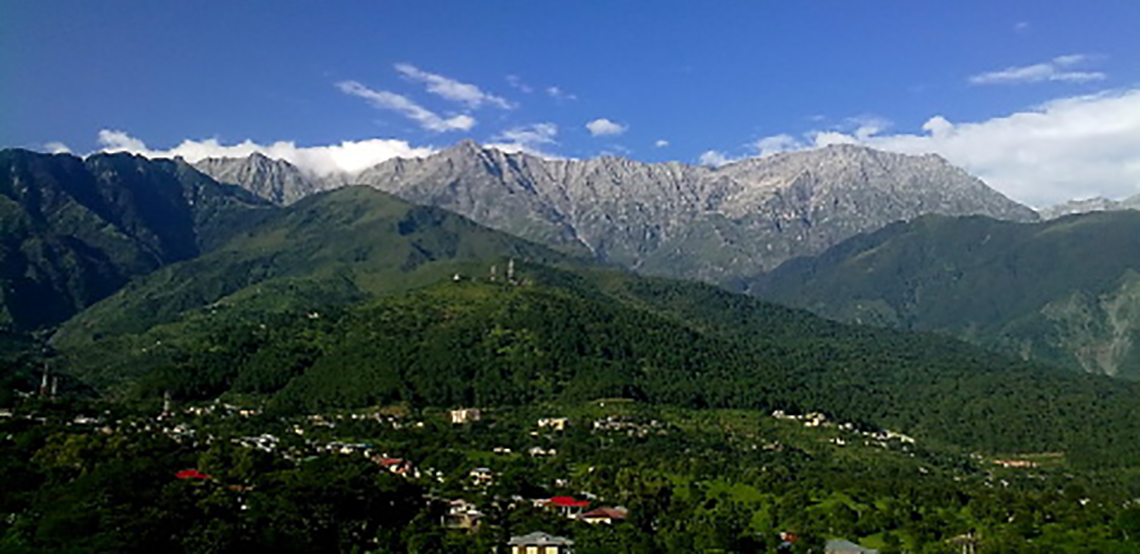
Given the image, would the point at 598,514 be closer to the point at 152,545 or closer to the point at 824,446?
the point at 152,545

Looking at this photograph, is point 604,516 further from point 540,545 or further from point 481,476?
point 481,476

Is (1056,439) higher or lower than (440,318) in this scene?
lower

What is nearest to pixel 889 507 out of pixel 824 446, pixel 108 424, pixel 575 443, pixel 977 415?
pixel 575 443

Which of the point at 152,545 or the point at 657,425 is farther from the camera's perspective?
the point at 657,425

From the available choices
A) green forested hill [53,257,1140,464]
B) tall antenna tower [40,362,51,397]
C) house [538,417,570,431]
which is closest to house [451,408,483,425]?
house [538,417,570,431]

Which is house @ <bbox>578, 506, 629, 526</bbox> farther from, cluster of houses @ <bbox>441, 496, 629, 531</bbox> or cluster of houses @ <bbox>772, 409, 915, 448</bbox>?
cluster of houses @ <bbox>772, 409, 915, 448</bbox>

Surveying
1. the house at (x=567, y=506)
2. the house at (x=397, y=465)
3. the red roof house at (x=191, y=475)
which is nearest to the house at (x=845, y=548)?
the house at (x=567, y=506)

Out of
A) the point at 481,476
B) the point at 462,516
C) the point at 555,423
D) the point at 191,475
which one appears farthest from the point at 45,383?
the point at 462,516
